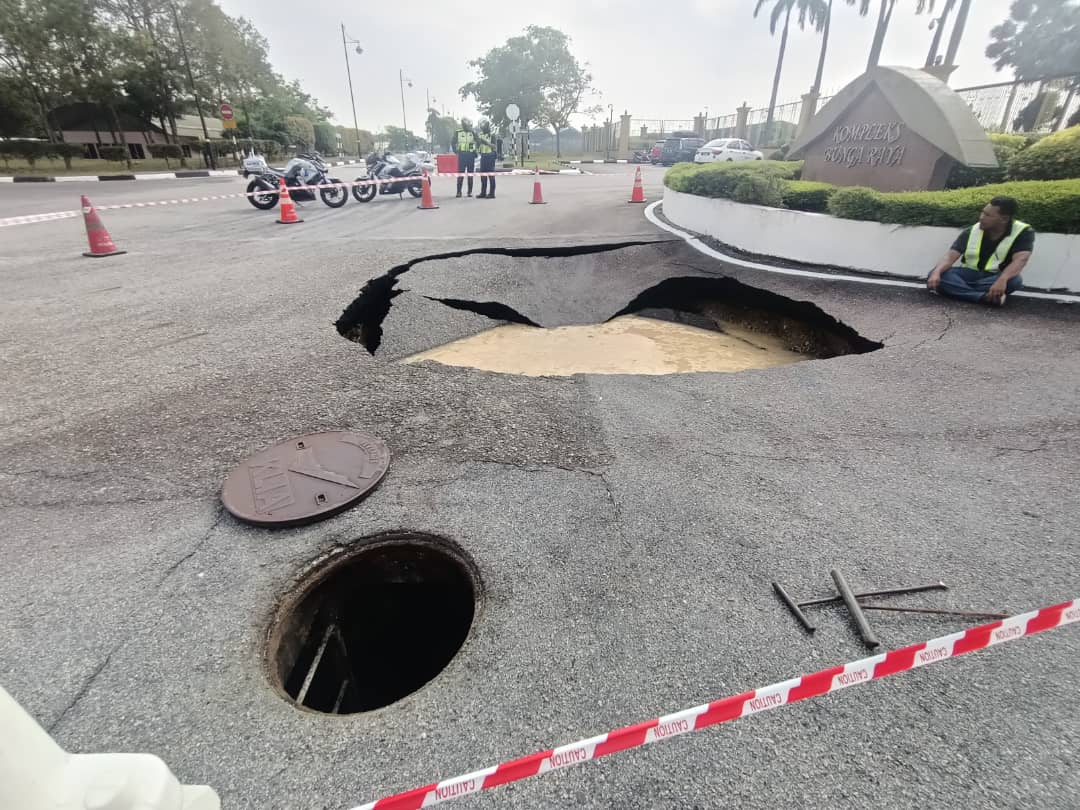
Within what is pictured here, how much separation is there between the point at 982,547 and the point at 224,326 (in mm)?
5854

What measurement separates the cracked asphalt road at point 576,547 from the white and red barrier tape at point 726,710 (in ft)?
0.33

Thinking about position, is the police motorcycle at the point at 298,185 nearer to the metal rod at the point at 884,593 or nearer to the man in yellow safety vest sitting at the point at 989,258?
the man in yellow safety vest sitting at the point at 989,258

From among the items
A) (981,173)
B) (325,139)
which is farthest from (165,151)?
(981,173)

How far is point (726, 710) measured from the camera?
157 centimetres

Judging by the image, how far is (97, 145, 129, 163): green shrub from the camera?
2991 cm

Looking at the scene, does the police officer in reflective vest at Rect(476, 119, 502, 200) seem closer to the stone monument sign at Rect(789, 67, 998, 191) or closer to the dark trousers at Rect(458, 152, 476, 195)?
the dark trousers at Rect(458, 152, 476, 195)

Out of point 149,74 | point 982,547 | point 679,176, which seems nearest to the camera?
point 982,547

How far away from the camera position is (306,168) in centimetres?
1242

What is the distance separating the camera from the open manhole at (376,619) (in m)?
2.20

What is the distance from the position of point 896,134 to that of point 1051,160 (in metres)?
1.92

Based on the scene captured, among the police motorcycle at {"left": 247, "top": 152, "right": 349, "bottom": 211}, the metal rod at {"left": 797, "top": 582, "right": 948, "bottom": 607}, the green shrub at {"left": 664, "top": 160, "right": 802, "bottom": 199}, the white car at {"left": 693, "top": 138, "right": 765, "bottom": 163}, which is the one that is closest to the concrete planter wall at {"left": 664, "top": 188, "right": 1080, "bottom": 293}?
the green shrub at {"left": 664, "top": 160, "right": 802, "bottom": 199}

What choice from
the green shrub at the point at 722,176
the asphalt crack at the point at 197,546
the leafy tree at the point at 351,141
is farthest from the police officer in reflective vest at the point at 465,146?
the leafy tree at the point at 351,141

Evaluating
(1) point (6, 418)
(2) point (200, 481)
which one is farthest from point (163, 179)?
(2) point (200, 481)

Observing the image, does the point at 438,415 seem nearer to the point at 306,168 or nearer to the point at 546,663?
the point at 546,663
